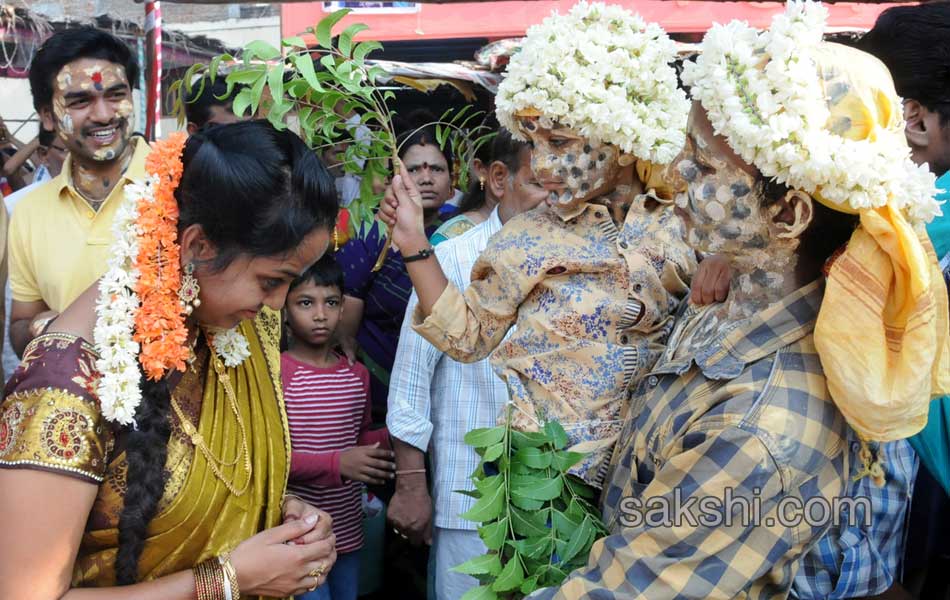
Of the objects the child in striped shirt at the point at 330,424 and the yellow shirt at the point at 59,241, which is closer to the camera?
the yellow shirt at the point at 59,241

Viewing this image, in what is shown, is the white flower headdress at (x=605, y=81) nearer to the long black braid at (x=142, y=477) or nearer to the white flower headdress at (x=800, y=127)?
the white flower headdress at (x=800, y=127)

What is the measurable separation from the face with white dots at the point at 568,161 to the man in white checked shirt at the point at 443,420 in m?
0.67

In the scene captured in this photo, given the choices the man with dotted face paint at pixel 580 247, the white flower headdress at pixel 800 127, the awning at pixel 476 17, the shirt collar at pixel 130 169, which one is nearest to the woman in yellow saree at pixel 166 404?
the man with dotted face paint at pixel 580 247

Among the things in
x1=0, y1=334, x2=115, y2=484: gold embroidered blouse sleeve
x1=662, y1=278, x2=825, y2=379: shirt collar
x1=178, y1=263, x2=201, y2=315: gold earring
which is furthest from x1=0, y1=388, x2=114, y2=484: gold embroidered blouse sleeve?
x1=662, y1=278, x2=825, y2=379: shirt collar

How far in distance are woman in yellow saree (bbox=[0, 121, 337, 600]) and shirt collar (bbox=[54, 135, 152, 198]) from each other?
5.76 feet

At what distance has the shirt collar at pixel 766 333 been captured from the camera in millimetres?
1835

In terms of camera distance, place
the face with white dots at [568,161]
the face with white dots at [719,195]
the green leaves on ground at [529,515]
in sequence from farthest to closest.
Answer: the face with white dots at [568,161], the green leaves on ground at [529,515], the face with white dots at [719,195]

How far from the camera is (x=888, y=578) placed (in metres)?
2.14

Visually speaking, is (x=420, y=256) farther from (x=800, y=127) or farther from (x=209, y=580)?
(x=800, y=127)

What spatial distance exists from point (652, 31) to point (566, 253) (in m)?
0.68

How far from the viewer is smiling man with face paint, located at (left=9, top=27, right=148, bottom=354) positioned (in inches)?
140

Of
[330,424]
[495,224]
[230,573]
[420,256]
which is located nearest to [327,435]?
[330,424]

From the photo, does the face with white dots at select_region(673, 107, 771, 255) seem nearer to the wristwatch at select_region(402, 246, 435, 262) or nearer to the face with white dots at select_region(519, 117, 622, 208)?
the face with white dots at select_region(519, 117, 622, 208)

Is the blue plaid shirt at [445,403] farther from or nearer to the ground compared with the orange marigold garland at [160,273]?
nearer to the ground
